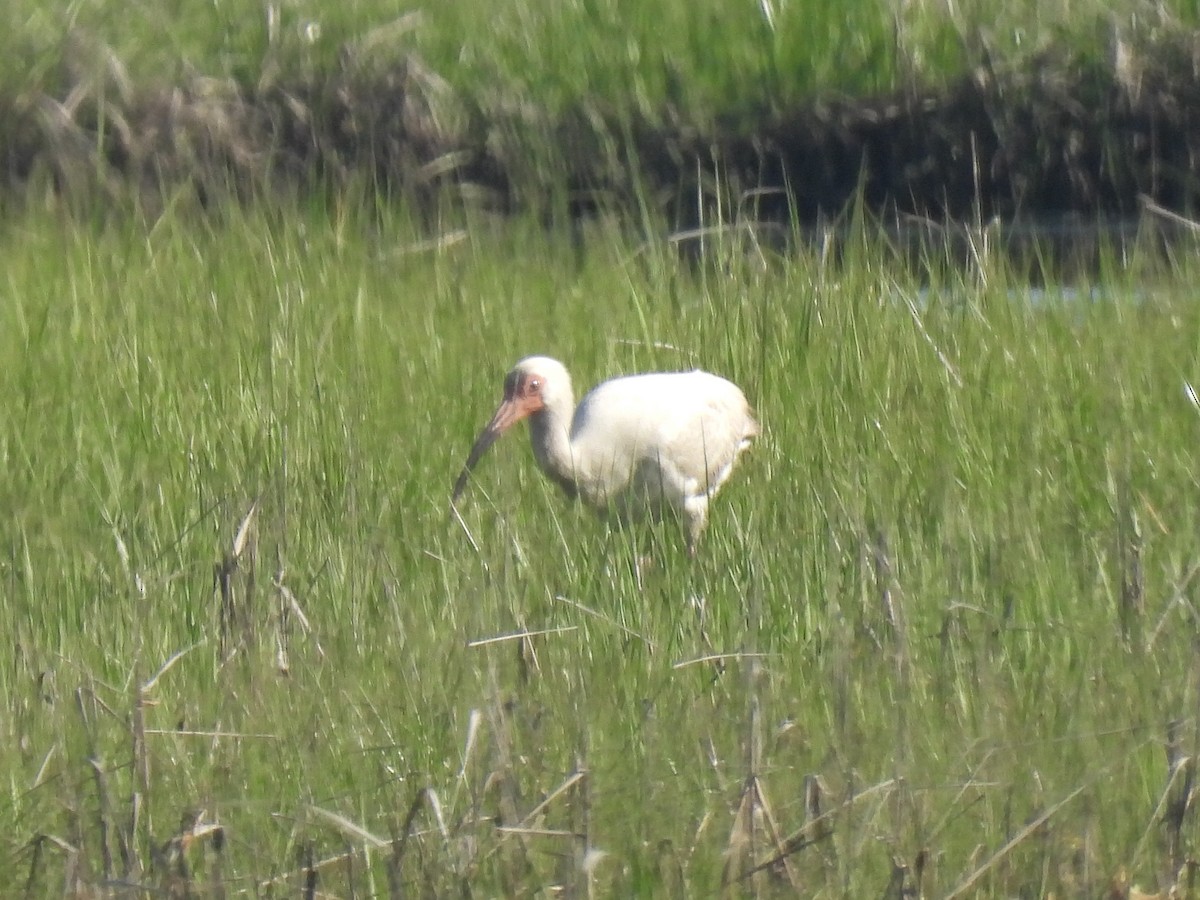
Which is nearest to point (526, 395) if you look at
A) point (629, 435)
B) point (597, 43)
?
point (629, 435)

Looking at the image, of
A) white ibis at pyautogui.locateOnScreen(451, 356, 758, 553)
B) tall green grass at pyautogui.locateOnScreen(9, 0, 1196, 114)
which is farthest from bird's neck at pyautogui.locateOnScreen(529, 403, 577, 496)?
tall green grass at pyautogui.locateOnScreen(9, 0, 1196, 114)

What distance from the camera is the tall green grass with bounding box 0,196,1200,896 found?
2.67m

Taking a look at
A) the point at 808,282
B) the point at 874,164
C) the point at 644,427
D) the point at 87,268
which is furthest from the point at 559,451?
the point at 874,164

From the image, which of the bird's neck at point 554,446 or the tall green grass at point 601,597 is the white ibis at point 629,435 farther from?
the tall green grass at point 601,597

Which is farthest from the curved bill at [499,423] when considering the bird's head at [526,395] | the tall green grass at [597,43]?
the tall green grass at [597,43]

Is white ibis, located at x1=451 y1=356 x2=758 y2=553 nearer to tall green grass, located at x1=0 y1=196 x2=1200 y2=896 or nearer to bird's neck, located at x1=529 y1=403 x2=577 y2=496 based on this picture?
bird's neck, located at x1=529 y1=403 x2=577 y2=496

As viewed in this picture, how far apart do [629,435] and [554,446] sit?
0.57 feet

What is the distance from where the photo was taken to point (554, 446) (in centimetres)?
475

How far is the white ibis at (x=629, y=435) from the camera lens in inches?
185

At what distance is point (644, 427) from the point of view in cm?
479

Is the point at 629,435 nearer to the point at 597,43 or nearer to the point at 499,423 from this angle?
Result: the point at 499,423

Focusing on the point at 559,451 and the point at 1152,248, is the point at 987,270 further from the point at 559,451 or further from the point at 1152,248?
the point at 559,451

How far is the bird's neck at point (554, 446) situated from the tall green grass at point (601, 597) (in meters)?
0.09

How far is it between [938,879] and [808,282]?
2.89 m
